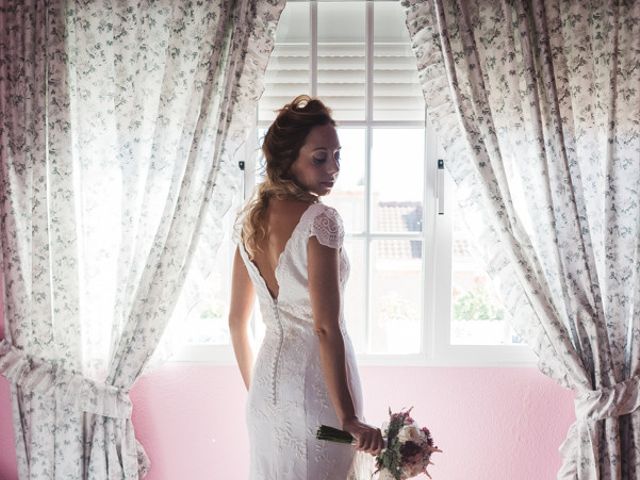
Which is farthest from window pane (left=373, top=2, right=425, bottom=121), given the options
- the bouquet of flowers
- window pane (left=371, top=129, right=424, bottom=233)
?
the bouquet of flowers

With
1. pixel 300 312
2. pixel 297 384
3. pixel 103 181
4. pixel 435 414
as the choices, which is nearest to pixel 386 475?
pixel 297 384

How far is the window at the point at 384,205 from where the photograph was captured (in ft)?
7.99

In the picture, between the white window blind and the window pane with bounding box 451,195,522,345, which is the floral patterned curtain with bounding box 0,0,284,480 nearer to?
the white window blind

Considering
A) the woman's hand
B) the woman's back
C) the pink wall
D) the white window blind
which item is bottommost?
the pink wall

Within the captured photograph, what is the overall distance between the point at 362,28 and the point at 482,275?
1.08 m

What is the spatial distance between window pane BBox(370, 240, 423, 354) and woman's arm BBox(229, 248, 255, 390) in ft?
2.21

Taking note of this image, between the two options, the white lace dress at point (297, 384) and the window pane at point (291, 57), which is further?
the window pane at point (291, 57)

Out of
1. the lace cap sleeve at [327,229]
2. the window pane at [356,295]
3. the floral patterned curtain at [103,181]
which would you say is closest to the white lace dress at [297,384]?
the lace cap sleeve at [327,229]

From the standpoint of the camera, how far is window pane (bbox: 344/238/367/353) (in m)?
2.51

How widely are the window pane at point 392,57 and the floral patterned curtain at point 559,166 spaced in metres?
0.19

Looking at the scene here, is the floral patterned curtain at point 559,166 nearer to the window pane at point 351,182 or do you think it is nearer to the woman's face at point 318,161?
the window pane at point 351,182

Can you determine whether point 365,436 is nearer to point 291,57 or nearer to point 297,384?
point 297,384

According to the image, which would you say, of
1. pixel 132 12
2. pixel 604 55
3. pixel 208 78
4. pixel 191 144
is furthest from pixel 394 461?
pixel 132 12

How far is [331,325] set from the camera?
1604 millimetres
